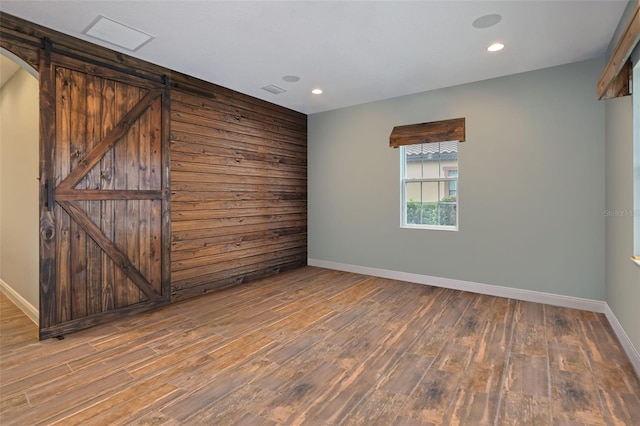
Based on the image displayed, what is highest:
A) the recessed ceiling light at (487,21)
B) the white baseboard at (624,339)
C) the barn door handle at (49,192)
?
the recessed ceiling light at (487,21)

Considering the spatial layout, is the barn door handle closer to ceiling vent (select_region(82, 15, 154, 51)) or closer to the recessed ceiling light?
ceiling vent (select_region(82, 15, 154, 51))

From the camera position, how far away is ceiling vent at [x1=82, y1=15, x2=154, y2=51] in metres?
2.83

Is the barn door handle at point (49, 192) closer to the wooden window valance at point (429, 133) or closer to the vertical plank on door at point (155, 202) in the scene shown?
the vertical plank on door at point (155, 202)

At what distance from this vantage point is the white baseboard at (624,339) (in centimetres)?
233

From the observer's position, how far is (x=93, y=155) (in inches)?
126

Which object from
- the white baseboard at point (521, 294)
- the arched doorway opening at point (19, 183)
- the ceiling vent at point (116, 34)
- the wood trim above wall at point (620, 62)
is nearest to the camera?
the wood trim above wall at point (620, 62)

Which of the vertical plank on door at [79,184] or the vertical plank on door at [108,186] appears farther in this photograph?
the vertical plank on door at [108,186]

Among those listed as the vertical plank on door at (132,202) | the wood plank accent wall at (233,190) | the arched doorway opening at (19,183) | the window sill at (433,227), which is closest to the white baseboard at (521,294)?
the window sill at (433,227)

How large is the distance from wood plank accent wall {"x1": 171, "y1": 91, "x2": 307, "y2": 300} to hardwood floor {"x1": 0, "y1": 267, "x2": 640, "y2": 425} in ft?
2.48

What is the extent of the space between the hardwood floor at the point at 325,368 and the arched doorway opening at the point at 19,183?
386 millimetres

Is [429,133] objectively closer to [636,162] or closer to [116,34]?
[636,162]

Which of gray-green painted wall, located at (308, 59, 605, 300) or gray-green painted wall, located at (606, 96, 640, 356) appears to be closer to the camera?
gray-green painted wall, located at (606, 96, 640, 356)

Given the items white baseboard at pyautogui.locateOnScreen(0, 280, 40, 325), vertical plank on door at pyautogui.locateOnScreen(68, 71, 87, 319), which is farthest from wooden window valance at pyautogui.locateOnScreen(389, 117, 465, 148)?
white baseboard at pyautogui.locateOnScreen(0, 280, 40, 325)

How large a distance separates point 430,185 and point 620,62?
2.59m
